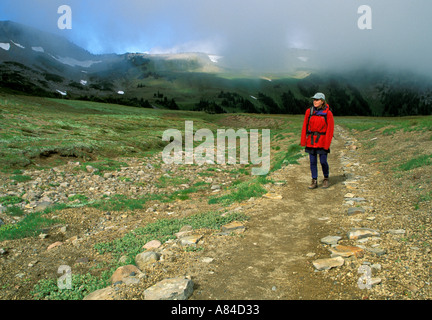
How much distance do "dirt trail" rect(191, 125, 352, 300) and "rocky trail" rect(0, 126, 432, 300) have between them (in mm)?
22

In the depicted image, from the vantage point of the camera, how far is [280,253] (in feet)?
21.2

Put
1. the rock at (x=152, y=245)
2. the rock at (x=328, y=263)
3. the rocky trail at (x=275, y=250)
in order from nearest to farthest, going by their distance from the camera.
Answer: the rocky trail at (x=275, y=250) → the rock at (x=328, y=263) → the rock at (x=152, y=245)

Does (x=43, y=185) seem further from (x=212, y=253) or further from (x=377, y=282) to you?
(x=377, y=282)

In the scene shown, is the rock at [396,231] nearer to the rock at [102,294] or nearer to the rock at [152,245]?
the rock at [152,245]

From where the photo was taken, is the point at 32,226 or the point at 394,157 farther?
the point at 394,157

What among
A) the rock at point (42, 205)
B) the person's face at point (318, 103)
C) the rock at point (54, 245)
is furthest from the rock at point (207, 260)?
the rock at point (42, 205)

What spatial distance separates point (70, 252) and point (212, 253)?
4.76 m

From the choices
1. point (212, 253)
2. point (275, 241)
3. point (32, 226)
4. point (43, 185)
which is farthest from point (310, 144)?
point (43, 185)

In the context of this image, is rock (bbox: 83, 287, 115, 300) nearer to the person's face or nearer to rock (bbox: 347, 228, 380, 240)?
rock (bbox: 347, 228, 380, 240)

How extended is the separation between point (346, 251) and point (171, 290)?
154 inches

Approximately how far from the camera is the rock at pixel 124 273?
583 cm

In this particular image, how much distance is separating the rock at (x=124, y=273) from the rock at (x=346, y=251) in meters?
4.39

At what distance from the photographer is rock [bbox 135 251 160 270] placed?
636 cm
